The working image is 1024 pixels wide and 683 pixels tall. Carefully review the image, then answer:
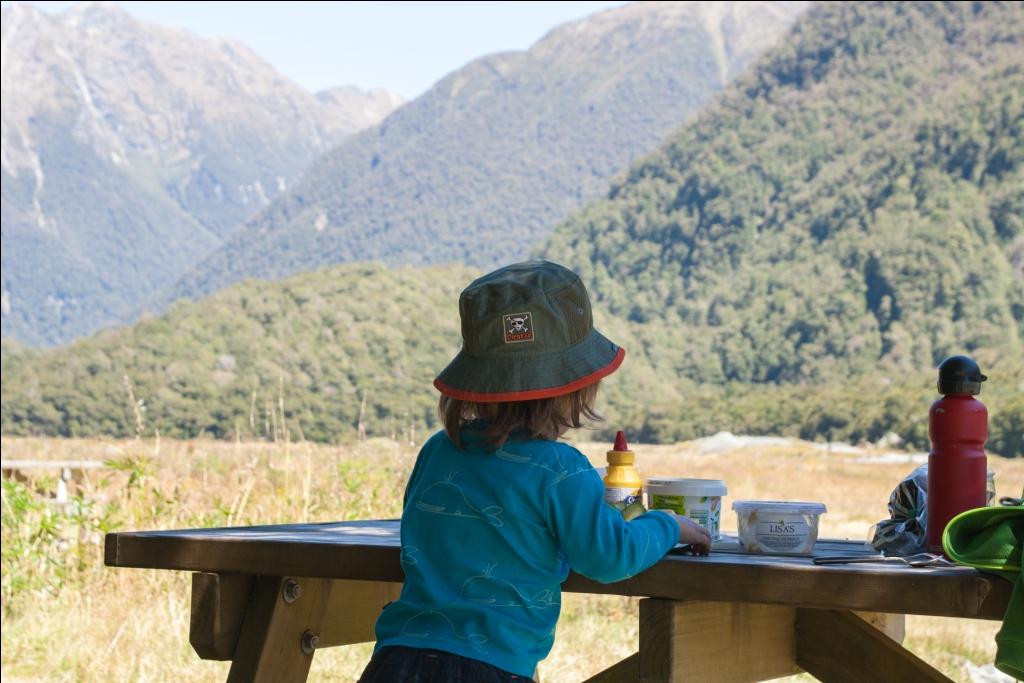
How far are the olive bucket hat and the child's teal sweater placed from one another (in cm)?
9

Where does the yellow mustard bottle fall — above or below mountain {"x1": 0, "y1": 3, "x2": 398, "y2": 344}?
below

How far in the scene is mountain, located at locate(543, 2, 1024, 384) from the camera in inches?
1906

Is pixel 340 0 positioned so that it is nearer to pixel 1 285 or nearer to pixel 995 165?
pixel 1 285

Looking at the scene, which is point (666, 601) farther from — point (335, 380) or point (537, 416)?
point (335, 380)

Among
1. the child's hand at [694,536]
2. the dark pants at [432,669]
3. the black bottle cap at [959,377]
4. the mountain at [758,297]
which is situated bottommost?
the dark pants at [432,669]

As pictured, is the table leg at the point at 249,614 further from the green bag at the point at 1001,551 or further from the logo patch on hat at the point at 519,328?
the green bag at the point at 1001,551

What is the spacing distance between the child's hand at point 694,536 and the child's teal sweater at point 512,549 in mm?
33

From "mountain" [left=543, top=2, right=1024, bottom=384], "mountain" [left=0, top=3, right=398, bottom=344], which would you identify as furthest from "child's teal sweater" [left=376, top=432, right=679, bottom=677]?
"mountain" [left=0, top=3, right=398, bottom=344]

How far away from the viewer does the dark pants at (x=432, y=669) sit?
1.91 metres

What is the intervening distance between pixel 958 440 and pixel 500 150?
348 ft

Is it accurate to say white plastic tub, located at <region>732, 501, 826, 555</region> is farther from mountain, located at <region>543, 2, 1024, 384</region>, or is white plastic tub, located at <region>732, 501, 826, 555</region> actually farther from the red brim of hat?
mountain, located at <region>543, 2, 1024, 384</region>

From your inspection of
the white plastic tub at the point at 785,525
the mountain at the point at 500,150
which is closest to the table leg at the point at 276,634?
the white plastic tub at the point at 785,525

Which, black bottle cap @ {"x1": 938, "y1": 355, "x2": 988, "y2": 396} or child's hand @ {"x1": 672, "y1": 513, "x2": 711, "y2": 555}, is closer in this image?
black bottle cap @ {"x1": 938, "y1": 355, "x2": 988, "y2": 396}

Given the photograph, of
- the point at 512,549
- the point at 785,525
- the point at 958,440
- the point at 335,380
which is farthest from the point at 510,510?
the point at 335,380
